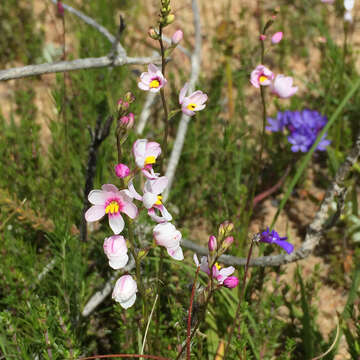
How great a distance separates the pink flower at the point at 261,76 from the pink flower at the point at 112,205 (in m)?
0.91

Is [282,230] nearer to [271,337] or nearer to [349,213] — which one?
[349,213]

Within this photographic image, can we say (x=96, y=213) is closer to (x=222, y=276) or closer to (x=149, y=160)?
(x=149, y=160)

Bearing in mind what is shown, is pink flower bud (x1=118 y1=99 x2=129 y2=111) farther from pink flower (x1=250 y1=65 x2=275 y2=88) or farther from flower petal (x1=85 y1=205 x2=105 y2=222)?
pink flower (x1=250 y1=65 x2=275 y2=88)

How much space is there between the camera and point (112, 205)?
47.0 inches

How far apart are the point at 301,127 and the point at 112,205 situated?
1.90 m

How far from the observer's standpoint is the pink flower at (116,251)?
1.17 m

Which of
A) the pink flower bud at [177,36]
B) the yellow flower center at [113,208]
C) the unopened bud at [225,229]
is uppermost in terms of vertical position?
the pink flower bud at [177,36]

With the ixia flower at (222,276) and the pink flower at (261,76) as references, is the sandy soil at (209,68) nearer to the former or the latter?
the pink flower at (261,76)

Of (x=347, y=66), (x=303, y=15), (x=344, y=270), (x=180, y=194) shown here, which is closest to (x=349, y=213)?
(x=344, y=270)

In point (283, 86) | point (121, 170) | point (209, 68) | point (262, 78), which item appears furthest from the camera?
point (209, 68)

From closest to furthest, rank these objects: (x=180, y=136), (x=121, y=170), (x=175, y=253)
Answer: (x=121, y=170), (x=175, y=253), (x=180, y=136)

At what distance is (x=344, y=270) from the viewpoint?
2494mm

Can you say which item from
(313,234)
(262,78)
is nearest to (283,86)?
(262,78)

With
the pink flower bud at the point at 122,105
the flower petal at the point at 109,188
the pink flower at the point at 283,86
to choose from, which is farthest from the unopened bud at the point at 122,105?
the pink flower at the point at 283,86
